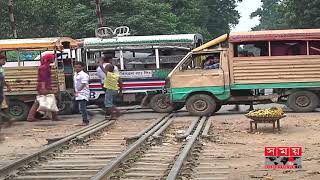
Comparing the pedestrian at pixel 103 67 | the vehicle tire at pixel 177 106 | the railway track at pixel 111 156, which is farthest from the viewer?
the vehicle tire at pixel 177 106

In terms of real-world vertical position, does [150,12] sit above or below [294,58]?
above

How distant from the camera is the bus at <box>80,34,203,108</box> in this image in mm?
17328

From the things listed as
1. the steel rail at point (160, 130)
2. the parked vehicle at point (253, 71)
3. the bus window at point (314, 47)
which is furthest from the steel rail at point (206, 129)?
the bus window at point (314, 47)

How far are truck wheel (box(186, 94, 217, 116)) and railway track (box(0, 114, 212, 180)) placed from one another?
10.1 feet

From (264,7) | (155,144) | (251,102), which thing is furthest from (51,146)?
(264,7)

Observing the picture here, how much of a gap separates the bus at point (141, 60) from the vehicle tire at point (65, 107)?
0.84 meters

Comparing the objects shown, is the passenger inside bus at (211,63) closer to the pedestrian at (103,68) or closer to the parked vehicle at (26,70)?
the pedestrian at (103,68)

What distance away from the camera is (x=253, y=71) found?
1591cm

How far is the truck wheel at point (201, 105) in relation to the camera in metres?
16.1

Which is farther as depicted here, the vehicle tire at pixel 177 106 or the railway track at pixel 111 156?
the vehicle tire at pixel 177 106

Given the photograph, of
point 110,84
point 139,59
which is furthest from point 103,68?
point 139,59

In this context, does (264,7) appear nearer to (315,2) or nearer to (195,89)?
(315,2)

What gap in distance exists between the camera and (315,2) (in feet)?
94.6

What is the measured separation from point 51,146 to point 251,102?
8201 millimetres
